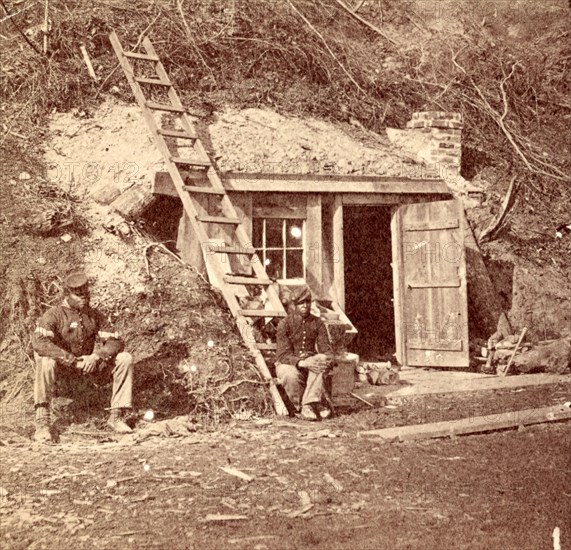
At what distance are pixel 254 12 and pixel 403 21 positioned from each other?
13.5 feet

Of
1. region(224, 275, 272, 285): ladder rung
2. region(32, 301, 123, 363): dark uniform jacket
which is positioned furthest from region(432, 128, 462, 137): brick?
region(32, 301, 123, 363): dark uniform jacket

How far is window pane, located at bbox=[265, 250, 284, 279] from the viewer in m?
10.4

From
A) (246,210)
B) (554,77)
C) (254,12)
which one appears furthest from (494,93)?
(246,210)

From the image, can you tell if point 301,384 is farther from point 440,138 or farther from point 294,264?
point 440,138

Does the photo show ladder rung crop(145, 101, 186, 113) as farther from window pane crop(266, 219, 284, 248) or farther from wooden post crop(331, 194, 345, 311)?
wooden post crop(331, 194, 345, 311)

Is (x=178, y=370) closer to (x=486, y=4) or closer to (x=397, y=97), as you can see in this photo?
(x=397, y=97)

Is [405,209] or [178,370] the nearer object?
[178,370]

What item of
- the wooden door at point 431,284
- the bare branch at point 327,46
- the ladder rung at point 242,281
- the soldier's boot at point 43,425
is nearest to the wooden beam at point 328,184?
the wooden door at point 431,284

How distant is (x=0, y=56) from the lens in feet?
35.8

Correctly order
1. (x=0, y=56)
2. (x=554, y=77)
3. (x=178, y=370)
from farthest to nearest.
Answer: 1. (x=554, y=77)
2. (x=0, y=56)
3. (x=178, y=370)

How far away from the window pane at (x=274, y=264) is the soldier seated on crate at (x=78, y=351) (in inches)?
140

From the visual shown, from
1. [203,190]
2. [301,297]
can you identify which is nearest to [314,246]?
[203,190]

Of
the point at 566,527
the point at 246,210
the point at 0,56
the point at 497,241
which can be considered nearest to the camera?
the point at 566,527

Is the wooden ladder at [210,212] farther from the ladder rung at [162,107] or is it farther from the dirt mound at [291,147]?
the dirt mound at [291,147]
